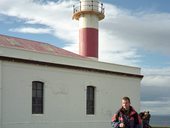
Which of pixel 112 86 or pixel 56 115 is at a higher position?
pixel 112 86

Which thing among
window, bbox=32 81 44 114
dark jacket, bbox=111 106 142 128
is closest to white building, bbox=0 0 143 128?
window, bbox=32 81 44 114

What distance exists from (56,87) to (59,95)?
495mm

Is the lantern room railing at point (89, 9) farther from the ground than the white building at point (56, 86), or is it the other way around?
the lantern room railing at point (89, 9)

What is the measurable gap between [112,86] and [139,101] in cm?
343

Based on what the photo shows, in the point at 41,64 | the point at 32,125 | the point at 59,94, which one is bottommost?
the point at 32,125

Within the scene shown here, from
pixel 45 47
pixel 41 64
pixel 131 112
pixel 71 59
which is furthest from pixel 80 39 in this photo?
pixel 131 112

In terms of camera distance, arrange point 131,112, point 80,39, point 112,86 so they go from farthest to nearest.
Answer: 1. point 80,39
2. point 112,86
3. point 131,112

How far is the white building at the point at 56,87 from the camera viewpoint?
783 inches

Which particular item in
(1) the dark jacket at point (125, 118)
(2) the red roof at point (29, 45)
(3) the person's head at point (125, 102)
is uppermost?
(2) the red roof at point (29, 45)

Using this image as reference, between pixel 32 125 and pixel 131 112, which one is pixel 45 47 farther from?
pixel 131 112

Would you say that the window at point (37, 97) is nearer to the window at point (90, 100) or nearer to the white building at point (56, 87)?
the white building at point (56, 87)

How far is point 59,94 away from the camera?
22266 millimetres

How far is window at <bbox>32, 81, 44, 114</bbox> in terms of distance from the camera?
21.2 metres

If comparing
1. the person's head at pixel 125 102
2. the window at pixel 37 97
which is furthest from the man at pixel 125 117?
the window at pixel 37 97
